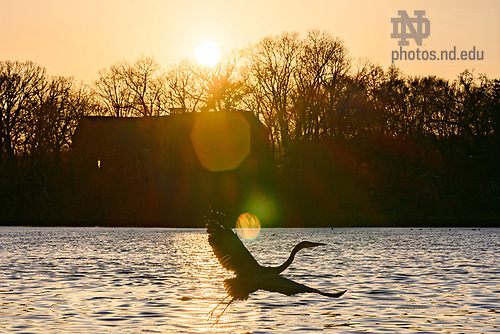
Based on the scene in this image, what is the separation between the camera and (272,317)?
1912 cm

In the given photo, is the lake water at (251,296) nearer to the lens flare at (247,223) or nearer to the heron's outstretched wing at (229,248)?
the heron's outstretched wing at (229,248)

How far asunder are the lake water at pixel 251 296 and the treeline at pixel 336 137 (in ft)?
89.0

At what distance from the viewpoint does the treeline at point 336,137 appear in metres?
76.2

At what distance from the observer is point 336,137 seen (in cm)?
7962

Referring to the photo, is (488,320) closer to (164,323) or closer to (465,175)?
(164,323)

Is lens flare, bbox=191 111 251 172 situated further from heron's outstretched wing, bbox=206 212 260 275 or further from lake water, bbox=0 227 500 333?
heron's outstretched wing, bbox=206 212 260 275

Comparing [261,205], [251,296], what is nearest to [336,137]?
[261,205]

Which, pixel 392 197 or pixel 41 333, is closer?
pixel 41 333

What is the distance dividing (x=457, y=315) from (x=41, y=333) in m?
9.22

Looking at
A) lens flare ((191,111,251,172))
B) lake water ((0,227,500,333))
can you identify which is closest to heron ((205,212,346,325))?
lake water ((0,227,500,333))

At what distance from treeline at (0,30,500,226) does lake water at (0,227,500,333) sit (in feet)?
89.0

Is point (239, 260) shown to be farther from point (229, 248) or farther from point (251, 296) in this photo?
point (251, 296)

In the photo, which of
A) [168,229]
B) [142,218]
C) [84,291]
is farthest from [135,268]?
[142,218]

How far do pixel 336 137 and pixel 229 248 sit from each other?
217 ft
